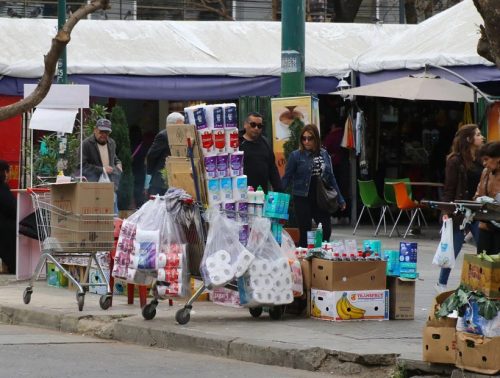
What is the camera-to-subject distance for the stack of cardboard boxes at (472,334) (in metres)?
8.31

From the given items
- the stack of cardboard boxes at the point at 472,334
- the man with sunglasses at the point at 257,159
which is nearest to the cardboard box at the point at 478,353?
the stack of cardboard boxes at the point at 472,334

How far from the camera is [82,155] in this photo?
16422 millimetres

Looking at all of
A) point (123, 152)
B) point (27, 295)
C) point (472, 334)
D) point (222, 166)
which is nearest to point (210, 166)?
point (222, 166)

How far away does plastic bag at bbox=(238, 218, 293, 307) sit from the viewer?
1123 cm

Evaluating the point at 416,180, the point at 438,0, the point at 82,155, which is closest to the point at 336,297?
the point at 82,155

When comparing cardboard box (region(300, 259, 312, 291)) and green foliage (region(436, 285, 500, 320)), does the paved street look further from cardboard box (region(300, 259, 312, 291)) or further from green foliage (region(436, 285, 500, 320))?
cardboard box (region(300, 259, 312, 291))

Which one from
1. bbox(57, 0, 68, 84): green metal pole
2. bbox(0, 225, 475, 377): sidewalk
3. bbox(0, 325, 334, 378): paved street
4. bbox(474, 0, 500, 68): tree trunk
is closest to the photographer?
bbox(474, 0, 500, 68): tree trunk

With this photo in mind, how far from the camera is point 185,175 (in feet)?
38.3

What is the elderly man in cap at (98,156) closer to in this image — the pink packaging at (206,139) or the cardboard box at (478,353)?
the pink packaging at (206,139)

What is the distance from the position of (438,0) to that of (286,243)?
22.8 m

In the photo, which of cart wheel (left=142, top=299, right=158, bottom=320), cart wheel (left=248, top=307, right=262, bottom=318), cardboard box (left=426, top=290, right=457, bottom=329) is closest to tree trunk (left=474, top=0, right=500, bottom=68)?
cardboard box (left=426, top=290, right=457, bottom=329)

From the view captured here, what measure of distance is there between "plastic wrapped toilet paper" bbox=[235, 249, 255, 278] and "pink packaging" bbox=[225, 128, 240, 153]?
1018 millimetres

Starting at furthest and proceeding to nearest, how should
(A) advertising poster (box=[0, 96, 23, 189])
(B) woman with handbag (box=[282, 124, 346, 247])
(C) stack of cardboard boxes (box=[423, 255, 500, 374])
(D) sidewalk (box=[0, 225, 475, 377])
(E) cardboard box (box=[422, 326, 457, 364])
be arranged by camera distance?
(A) advertising poster (box=[0, 96, 23, 189]) → (B) woman with handbag (box=[282, 124, 346, 247]) → (D) sidewalk (box=[0, 225, 475, 377]) → (E) cardboard box (box=[422, 326, 457, 364]) → (C) stack of cardboard boxes (box=[423, 255, 500, 374])

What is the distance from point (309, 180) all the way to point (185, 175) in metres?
3.23
